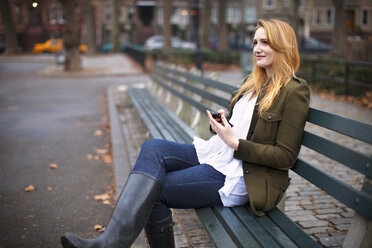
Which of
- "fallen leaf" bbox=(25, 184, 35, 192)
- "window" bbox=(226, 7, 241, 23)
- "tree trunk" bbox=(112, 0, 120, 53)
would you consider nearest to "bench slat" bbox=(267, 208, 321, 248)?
"fallen leaf" bbox=(25, 184, 35, 192)

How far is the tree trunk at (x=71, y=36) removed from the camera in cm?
1952

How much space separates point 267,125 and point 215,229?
2.34 ft

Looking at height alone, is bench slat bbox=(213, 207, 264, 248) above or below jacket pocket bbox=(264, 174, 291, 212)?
below

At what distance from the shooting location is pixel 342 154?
2299 mm

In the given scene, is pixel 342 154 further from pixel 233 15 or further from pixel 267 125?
pixel 233 15

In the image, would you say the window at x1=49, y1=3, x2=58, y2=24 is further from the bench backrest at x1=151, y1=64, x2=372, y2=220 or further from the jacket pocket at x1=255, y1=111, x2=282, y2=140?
the bench backrest at x1=151, y1=64, x2=372, y2=220

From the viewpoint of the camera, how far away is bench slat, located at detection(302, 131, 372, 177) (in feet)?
6.98

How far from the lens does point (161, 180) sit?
2.73 m

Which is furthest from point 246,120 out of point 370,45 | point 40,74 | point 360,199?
point 40,74

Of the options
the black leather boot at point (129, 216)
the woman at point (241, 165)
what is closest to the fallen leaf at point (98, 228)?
the woman at point (241, 165)

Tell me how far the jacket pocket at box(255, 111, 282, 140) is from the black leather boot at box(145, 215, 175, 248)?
0.80 m

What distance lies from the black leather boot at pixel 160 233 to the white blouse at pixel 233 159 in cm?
39

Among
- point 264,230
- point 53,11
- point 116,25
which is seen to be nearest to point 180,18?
point 116,25

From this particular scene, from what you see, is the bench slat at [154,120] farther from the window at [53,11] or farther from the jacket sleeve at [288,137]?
the window at [53,11]
